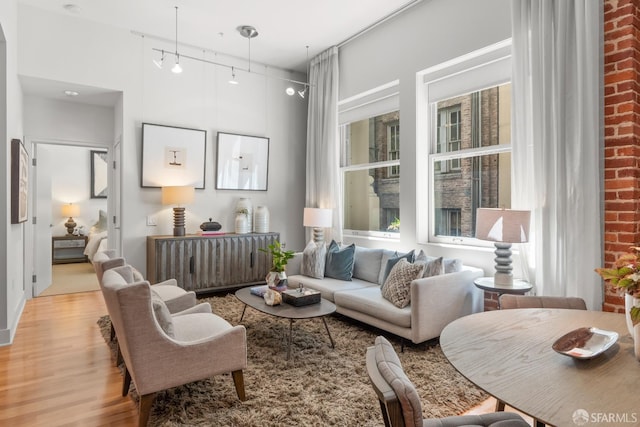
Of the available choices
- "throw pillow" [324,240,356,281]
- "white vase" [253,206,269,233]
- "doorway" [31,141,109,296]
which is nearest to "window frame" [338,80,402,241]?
"throw pillow" [324,240,356,281]

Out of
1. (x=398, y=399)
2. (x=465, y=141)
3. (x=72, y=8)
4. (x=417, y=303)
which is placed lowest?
(x=417, y=303)

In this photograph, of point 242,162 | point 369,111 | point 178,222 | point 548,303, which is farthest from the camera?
point 242,162

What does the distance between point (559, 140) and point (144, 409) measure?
3.35 meters

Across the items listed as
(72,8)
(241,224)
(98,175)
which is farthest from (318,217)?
(98,175)

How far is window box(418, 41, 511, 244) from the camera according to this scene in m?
3.68

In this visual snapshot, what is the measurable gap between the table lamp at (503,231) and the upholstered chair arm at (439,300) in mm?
341

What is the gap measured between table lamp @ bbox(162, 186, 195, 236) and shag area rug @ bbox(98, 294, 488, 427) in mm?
2252

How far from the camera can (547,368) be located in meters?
1.23

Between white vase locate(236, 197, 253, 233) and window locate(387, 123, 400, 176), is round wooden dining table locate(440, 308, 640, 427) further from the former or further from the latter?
white vase locate(236, 197, 253, 233)

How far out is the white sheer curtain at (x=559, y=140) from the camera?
107 inches

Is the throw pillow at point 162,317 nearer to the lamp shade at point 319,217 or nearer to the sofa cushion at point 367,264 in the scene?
the sofa cushion at point 367,264

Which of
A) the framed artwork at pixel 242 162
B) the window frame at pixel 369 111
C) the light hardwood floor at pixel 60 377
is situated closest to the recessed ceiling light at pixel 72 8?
the framed artwork at pixel 242 162

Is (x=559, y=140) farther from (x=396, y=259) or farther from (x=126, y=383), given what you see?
(x=126, y=383)

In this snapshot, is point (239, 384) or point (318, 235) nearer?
point (239, 384)
